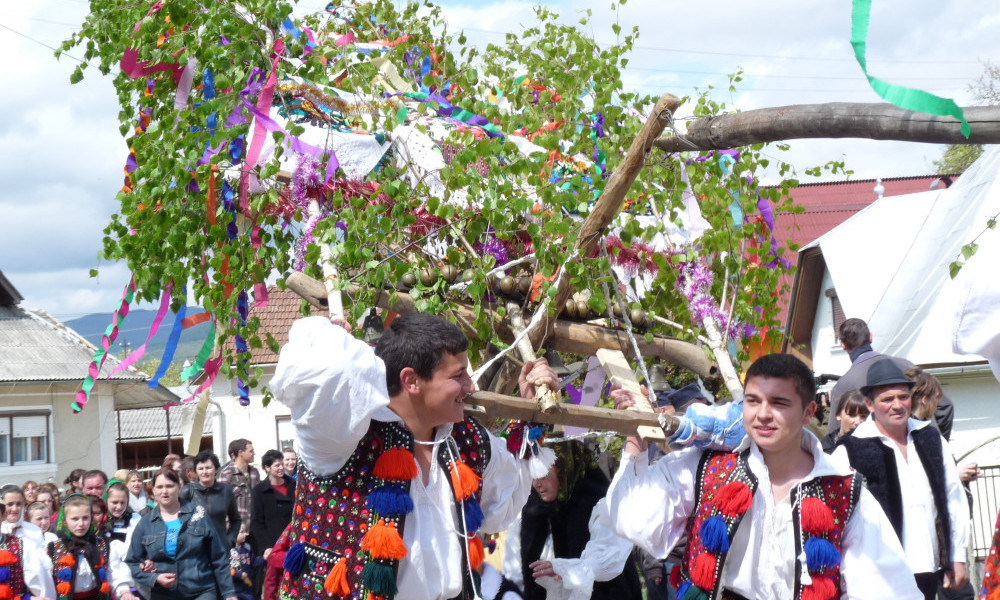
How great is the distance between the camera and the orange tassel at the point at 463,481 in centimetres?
331

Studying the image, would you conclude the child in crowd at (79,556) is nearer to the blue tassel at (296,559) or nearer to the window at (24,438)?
the blue tassel at (296,559)

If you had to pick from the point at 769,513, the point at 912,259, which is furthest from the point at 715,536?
the point at 912,259

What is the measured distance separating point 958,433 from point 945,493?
1253cm

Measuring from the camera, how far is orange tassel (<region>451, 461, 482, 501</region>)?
3312 mm

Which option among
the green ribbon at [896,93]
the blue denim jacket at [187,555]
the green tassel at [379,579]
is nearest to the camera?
the green ribbon at [896,93]

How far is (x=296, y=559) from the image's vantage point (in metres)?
3.19

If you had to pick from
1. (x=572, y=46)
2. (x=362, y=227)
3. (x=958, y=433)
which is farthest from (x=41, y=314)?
(x=362, y=227)

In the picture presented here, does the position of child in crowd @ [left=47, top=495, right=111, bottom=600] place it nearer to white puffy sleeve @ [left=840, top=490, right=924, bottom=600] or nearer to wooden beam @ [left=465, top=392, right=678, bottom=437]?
wooden beam @ [left=465, top=392, right=678, bottom=437]

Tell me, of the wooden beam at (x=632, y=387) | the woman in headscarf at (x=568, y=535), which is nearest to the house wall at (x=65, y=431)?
the woman in headscarf at (x=568, y=535)

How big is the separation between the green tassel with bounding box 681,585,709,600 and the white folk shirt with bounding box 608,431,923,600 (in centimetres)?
9

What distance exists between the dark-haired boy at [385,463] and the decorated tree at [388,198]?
106cm

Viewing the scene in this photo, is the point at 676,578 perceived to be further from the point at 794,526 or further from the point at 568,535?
the point at 568,535

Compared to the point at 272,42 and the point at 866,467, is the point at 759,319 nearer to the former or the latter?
the point at 866,467

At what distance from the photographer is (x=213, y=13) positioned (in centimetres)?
477
